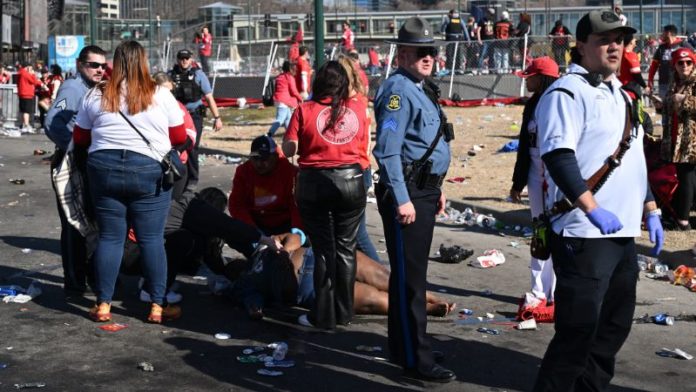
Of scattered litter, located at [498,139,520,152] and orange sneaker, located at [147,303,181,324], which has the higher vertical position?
scattered litter, located at [498,139,520,152]

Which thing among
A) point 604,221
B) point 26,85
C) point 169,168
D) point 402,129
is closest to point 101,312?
point 169,168

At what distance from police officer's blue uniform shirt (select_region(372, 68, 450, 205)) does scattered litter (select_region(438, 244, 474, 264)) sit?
11.9ft

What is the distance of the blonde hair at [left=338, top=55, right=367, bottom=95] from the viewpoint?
7.06 m

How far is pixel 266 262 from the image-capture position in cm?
752

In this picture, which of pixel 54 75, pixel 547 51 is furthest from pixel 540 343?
pixel 54 75

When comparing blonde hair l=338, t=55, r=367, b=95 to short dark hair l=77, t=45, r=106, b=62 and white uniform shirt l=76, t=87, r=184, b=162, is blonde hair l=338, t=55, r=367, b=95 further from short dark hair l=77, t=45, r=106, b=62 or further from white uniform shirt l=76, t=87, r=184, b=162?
short dark hair l=77, t=45, r=106, b=62

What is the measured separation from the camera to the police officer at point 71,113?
25.2 ft

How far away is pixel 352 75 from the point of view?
7.10m

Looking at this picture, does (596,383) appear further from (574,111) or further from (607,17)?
(607,17)

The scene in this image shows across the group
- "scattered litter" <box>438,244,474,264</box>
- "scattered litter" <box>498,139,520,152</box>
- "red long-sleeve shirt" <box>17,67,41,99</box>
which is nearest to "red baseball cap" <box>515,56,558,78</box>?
"scattered litter" <box>438,244,474,264</box>

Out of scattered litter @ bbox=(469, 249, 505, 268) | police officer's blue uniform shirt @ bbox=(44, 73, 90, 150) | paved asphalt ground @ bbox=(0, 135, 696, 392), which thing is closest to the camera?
paved asphalt ground @ bbox=(0, 135, 696, 392)

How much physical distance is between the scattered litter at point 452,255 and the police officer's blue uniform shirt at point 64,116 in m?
3.46

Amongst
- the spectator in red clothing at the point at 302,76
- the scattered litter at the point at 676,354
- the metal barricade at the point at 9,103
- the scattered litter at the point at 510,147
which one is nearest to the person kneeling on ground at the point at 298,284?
the scattered litter at the point at 676,354

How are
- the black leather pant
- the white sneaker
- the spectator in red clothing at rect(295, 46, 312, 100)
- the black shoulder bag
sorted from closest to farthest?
the black leather pant, the black shoulder bag, the white sneaker, the spectator in red clothing at rect(295, 46, 312, 100)
